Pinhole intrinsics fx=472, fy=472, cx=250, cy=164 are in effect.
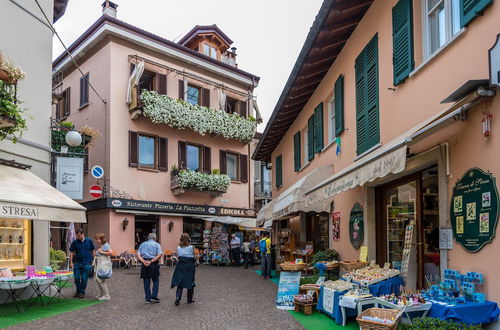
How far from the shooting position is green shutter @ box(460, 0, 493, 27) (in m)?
5.65

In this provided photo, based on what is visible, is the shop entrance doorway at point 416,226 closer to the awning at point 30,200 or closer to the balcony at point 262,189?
the awning at point 30,200

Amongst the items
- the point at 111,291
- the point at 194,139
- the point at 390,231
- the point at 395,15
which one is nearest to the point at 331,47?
the point at 395,15

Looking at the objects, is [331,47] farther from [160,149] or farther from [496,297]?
[160,149]

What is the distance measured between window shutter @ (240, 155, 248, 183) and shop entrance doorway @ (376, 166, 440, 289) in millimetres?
17912

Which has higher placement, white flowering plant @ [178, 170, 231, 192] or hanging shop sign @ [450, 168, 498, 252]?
white flowering plant @ [178, 170, 231, 192]

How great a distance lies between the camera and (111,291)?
12.5 metres

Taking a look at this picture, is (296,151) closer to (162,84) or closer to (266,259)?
(266,259)

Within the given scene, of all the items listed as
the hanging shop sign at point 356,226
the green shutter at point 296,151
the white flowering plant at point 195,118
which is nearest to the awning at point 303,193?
the hanging shop sign at point 356,226

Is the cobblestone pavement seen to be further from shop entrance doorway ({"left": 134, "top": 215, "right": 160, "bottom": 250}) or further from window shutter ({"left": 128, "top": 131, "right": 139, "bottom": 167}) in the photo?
window shutter ({"left": 128, "top": 131, "right": 139, "bottom": 167})

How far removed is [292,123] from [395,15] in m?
10.2

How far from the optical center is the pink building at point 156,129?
2102cm

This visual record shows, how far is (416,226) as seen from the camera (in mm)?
8133

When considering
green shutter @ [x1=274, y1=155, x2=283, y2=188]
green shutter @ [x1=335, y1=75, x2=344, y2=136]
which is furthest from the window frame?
Result: green shutter @ [x1=335, y1=75, x2=344, y2=136]

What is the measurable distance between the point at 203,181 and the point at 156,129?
3417 millimetres
